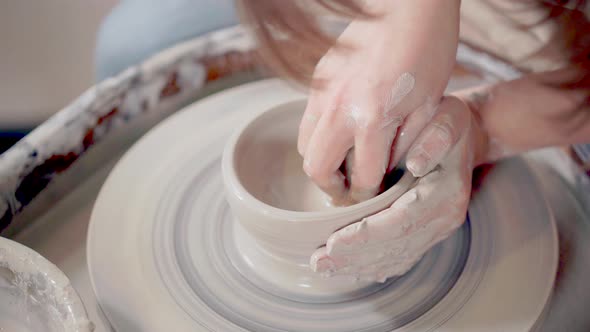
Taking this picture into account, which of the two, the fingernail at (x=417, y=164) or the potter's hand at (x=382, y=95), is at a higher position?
the potter's hand at (x=382, y=95)

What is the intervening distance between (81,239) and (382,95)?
619 mm

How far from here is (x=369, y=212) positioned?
0.82 m

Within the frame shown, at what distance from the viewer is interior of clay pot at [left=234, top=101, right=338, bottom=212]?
100 cm

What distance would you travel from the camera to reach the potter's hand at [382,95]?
84cm

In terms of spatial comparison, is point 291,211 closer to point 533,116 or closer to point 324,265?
point 324,265

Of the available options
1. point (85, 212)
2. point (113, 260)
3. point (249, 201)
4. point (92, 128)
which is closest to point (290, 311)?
point (249, 201)

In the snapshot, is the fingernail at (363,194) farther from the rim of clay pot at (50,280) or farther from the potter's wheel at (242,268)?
the rim of clay pot at (50,280)

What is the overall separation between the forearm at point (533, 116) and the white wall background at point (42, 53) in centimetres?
168

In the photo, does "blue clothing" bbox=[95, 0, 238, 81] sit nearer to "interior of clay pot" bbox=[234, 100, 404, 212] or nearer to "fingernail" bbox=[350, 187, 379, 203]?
"interior of clay pot" bbox=[234, 100, 404, 212]

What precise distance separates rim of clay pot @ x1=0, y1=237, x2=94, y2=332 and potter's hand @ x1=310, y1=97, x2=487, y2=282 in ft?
1.10

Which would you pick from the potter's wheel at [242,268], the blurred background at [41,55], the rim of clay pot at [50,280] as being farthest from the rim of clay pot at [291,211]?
the blurred background at [41,55]

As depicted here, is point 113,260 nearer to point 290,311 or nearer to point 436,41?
point 290,311

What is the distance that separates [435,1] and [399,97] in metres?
0.18

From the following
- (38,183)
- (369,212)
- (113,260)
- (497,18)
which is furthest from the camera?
(497,18)
